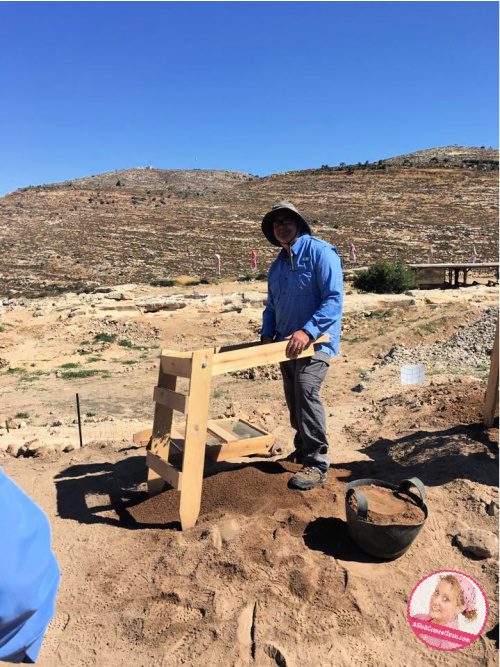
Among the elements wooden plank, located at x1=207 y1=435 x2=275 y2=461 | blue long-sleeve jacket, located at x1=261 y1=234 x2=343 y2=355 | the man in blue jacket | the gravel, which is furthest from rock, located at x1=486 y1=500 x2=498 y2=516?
the gravel

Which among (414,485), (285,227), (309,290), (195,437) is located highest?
(285,227)

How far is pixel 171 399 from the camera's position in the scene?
357cm

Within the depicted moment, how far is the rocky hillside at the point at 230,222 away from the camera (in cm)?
2709

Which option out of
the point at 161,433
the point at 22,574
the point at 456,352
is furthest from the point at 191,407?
the point at 456,352

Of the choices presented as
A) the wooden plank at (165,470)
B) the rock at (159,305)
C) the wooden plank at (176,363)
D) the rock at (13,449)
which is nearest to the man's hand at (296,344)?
the wooden plank at (176,363)

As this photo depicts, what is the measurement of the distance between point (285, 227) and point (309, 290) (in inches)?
18.5

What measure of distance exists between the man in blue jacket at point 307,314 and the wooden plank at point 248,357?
6cm

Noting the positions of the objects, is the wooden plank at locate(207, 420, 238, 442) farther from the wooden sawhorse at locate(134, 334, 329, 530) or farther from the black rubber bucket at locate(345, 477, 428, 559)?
the black rubber bucket at locate(345, 477, 428, 559)

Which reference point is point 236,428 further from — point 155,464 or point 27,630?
point 27,630

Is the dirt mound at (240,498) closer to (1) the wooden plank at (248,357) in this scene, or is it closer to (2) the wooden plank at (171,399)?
(2) the wooden plank at (171,399)

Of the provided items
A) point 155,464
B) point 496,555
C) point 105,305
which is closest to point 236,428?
point 155,464

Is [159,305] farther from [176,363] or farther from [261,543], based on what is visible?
[261,543]

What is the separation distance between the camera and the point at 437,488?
146 inches

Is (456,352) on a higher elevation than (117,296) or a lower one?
lower
